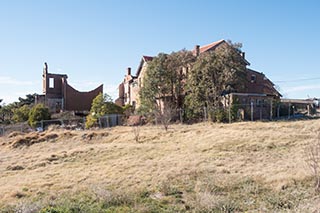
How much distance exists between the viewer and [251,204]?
923 centimetres

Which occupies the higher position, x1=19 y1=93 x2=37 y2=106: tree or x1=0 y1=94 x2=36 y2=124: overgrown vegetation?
x1=19 y1=93 x2=37 y2=106: tree

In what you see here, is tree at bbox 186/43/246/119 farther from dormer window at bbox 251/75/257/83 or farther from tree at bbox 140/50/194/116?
dormer window at bbox 251/75/257/83

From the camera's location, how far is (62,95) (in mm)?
48500

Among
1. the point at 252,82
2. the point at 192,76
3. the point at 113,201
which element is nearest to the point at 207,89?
the point at 192,76

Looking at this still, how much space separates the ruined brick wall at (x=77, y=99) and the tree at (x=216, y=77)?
22027 millimetres

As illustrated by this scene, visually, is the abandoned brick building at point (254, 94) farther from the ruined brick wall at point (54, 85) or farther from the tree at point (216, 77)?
the ruined brick wall at point (54, 85)

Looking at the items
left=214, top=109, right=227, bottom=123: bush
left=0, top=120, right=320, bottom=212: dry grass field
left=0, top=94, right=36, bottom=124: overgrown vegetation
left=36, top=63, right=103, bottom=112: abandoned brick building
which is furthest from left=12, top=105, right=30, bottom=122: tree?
left=214, top=109, right=227, bottom=123: bush

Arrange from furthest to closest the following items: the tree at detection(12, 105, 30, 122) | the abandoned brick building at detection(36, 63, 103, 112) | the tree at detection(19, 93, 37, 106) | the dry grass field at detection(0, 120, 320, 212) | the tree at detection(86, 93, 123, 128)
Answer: the tree at detection(19, 93, 37, 106)
the abandoned brick building at detection(36, 63, 103, 112)
the tree at detection(12, 105, 30, 122)
the tree at detection(86, 93, 123, 128)
the dry grass field at detection(0, 120, 320, 212)

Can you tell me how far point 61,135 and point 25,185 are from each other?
13654mm

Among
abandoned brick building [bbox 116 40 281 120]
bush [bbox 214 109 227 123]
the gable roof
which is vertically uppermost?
the gable roof

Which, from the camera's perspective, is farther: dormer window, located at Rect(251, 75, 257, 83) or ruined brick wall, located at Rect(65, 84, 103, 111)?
ruined brick wall, located at Rect(65, 84, 103, 111)

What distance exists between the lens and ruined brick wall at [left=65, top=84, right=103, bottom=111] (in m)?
47.6

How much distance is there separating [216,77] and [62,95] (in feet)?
85.3

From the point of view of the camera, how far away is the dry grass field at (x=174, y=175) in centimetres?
947
